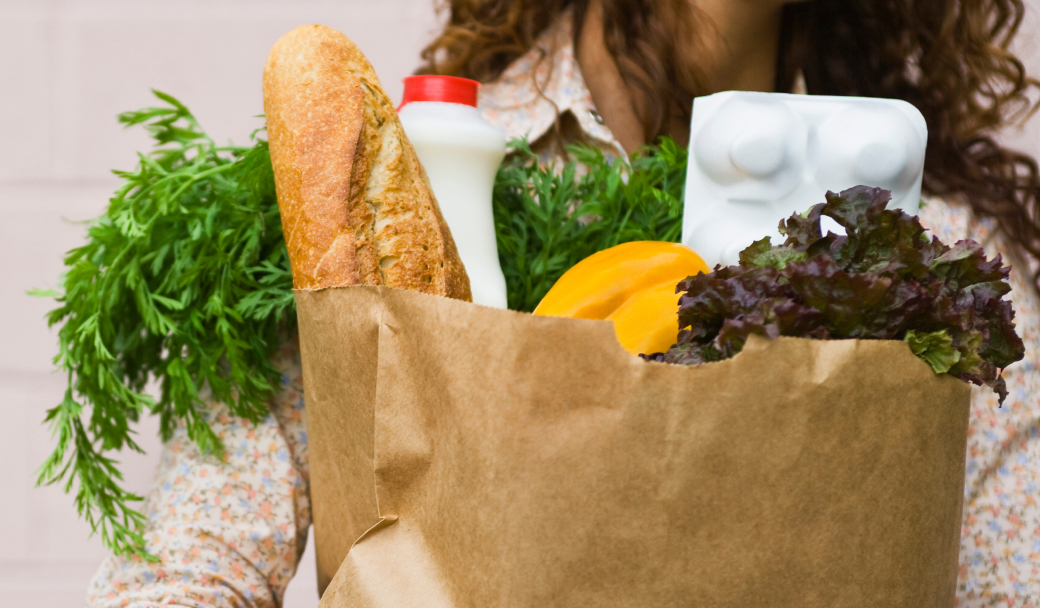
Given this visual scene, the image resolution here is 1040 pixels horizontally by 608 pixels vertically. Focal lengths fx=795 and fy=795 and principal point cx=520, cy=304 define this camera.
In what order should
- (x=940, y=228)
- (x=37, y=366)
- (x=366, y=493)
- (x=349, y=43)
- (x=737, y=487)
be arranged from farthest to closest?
(x=37, y=366) < (x=940, y=228) < (x=349, y=43) < (x=366, y=493) < (x=737, y=487)

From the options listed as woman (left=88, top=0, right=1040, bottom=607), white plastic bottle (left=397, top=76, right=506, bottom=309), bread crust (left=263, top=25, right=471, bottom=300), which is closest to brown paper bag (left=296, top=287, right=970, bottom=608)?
bread crust (left=263, top=25, right=471, bottom=300)

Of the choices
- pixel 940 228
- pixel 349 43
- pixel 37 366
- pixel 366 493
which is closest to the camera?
pixel 366 493

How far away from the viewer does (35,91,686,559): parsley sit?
2.12 feet

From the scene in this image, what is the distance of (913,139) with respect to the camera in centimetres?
62

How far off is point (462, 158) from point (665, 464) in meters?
0.36

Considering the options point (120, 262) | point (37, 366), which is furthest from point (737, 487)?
point (37, 366)

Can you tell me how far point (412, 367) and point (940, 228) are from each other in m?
0.78

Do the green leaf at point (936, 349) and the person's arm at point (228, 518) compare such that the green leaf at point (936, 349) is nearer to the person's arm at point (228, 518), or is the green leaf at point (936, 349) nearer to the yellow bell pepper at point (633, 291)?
the yellow bell pepper at point (633, 291)

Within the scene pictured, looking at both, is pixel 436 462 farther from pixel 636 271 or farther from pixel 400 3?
pixel 400 3

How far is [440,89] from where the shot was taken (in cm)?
65

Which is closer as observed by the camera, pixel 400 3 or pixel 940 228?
pixel 940 228

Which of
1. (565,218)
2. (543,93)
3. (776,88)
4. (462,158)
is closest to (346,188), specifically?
(462,158)

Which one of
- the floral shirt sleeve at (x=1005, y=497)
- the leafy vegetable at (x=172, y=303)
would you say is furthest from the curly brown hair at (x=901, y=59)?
the leafy vegetable at (x=172, y=303)

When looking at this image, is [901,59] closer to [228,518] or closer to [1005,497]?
→ [1005,497]
